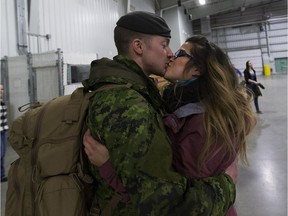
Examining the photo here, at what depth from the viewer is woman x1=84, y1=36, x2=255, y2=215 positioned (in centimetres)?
90

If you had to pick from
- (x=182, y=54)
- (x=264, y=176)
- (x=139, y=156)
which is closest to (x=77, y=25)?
(x=264, y=176)

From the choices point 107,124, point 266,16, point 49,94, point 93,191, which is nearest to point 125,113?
point 107,124

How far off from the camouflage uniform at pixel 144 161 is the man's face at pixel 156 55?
0.21 metres

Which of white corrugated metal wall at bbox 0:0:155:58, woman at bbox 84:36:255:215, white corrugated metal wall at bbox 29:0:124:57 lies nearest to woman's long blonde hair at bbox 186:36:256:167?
woman at bbox 84:36:255:215

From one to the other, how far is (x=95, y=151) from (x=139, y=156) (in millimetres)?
174

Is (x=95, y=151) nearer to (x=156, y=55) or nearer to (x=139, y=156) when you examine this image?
(x=139, y=156)

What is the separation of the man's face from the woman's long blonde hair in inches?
4.3

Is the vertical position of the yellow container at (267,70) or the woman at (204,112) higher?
the yellow container at (267,70)

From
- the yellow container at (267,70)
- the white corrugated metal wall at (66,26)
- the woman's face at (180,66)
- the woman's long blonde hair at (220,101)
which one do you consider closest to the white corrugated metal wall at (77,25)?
the white corrugated metal wall at (66,26)

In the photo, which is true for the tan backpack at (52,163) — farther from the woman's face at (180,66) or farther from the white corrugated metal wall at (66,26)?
the white corrugated metal wall at (66,26)

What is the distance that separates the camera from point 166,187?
75 centimetres

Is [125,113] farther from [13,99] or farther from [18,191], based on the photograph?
[13,99]

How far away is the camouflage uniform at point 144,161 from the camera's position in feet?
2.46

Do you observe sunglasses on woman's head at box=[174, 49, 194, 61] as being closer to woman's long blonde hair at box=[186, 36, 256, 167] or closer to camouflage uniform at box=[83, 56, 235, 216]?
woman's long blonde hair at box=[186, 36, 256, 167]
